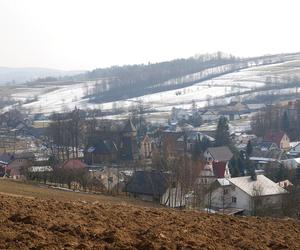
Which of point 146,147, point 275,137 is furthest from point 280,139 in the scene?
point 146,147

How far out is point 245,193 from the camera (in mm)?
32531

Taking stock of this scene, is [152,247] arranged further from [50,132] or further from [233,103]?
[233,103]

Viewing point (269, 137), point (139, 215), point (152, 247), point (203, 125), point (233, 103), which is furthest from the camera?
point (233, 103)

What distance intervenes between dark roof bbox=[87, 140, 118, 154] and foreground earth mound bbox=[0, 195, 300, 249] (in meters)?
45.6

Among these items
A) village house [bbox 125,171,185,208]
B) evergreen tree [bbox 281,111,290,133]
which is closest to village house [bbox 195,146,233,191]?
village house [bbox 125,171,185,208]

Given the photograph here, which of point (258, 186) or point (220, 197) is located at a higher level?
point (258, 186)

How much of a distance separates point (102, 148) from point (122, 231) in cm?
4849

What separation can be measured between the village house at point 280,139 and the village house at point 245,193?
96.1 feet

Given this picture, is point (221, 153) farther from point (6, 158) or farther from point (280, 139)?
point (6, 158)

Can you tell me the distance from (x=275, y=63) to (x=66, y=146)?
141268 mm

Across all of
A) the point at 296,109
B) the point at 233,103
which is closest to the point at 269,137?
the point at 296,109

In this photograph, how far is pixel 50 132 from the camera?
212 ft

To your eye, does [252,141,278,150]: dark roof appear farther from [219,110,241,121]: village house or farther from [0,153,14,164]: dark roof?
[219,110,241,121]: village house

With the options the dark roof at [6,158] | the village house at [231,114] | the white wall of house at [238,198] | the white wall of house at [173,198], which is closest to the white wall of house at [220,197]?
the white wall of house at [238,198]
